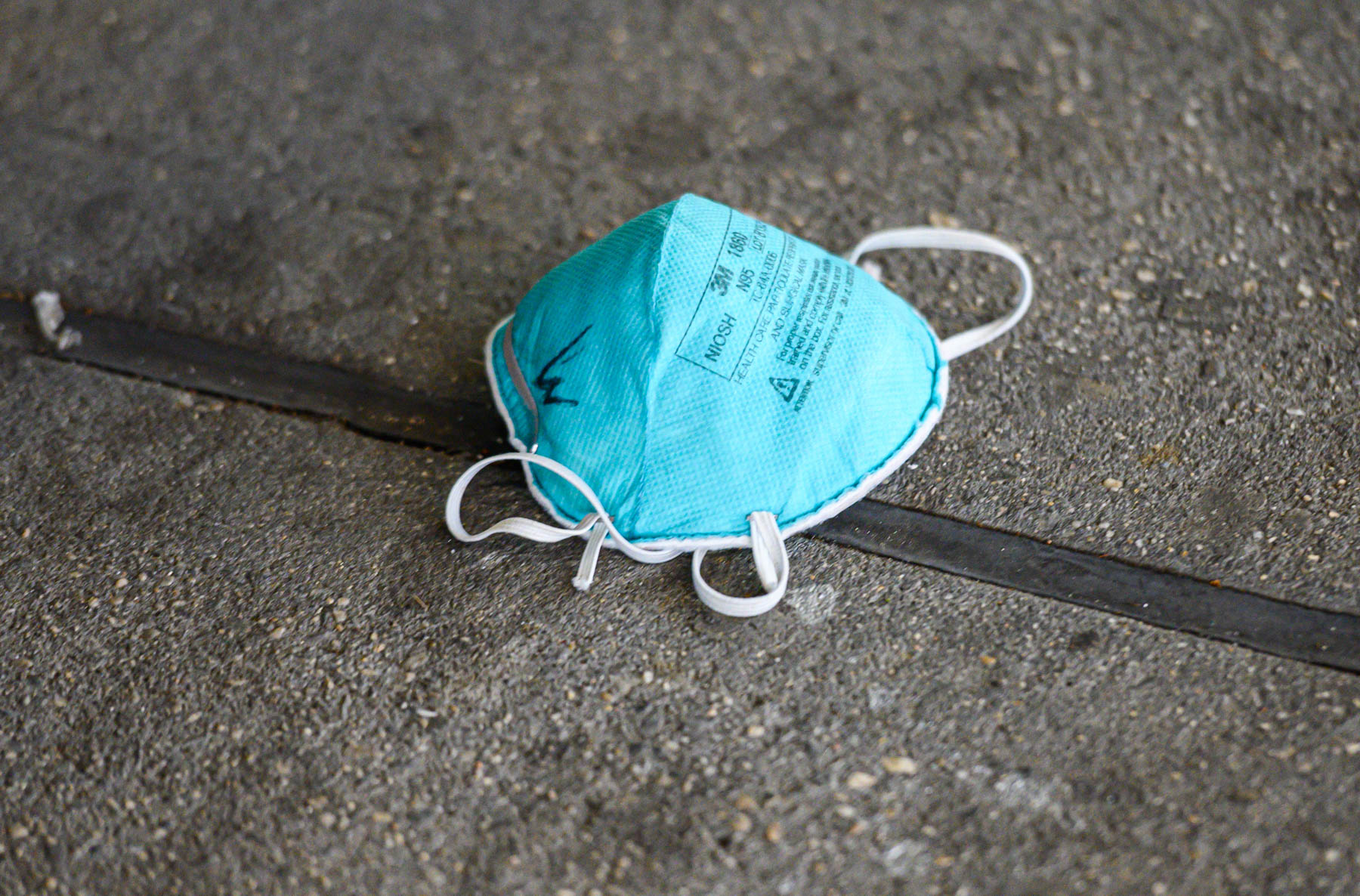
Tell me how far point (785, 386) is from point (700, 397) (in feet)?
0.41

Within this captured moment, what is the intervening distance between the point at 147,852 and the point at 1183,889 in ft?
4.19

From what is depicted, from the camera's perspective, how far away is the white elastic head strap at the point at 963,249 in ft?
5.89

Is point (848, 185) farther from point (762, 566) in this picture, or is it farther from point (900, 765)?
point (900, 765)

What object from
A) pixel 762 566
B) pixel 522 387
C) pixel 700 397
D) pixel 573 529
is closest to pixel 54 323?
pixel 522 387

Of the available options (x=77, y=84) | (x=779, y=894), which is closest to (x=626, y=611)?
(x=779, y=894)

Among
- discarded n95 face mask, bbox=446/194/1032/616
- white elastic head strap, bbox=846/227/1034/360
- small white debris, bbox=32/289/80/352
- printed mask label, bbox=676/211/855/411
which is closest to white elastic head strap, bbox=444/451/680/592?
discarded n95 face mask, bbox=446/194/1032/616

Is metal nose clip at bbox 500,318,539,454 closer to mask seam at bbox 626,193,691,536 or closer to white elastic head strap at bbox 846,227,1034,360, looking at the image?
mask seam at bbox 626,193,691,536

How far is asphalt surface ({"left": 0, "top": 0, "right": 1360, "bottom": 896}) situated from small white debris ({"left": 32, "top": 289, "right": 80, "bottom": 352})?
5cm

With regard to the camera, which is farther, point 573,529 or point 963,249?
point 963,249

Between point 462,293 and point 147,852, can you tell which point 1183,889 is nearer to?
point 147,852

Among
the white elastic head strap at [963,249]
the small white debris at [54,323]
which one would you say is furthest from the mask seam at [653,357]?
the small white debris at [54,323]

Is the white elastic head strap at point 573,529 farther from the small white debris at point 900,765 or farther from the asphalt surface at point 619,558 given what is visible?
the small white debris at point 900,765

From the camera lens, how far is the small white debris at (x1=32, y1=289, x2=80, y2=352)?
1.95m

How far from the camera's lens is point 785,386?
1493mm
